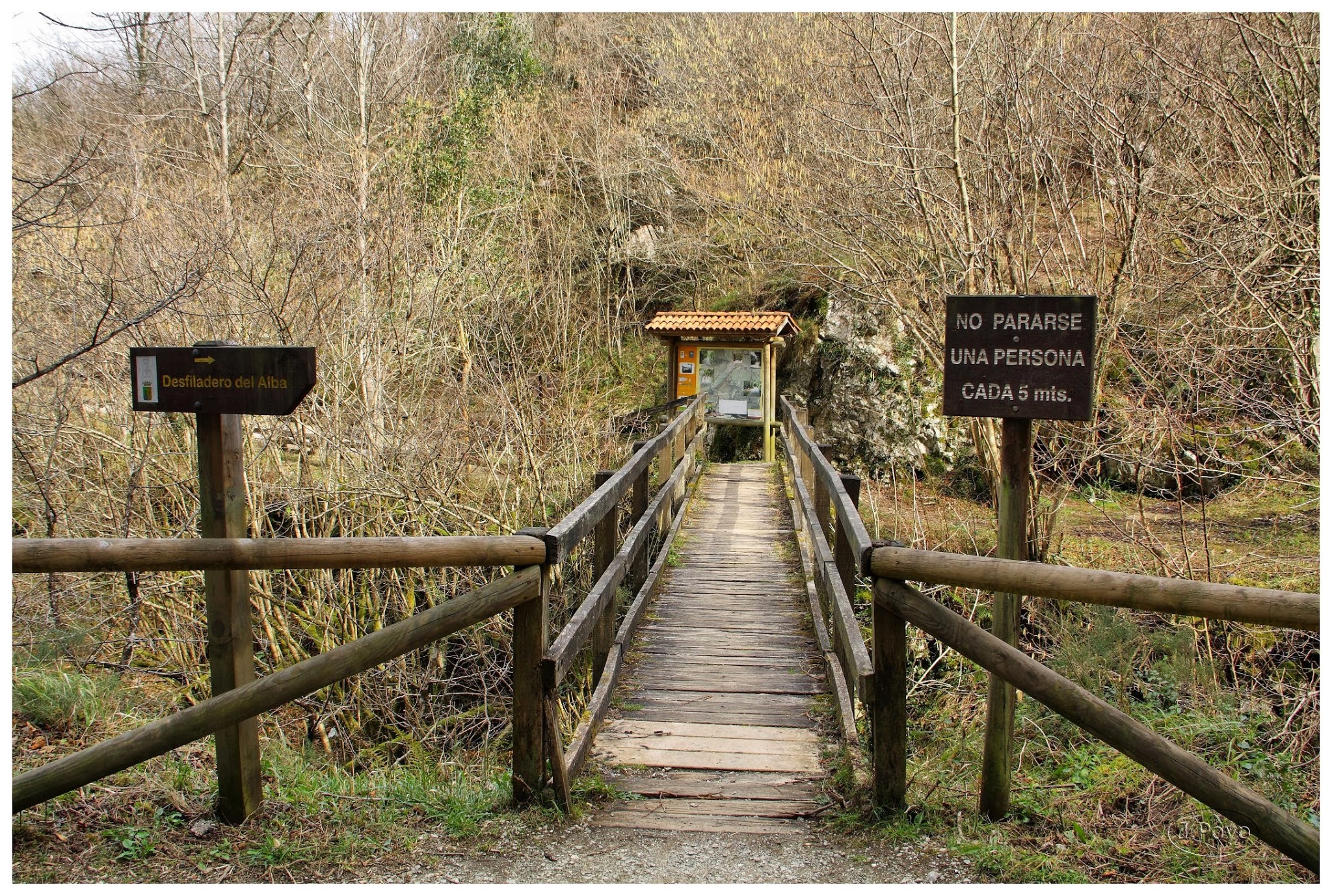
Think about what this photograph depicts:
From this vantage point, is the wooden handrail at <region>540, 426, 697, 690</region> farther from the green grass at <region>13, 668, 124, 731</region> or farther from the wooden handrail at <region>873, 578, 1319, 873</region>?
the green grass at <region>13, 668, 124, 731</region>

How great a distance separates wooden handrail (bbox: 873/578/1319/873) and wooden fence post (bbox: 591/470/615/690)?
2073 millimetres

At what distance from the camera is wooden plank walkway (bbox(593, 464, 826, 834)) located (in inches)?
139

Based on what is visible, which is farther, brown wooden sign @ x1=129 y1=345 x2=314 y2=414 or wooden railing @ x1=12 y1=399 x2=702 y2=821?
brown wooden sign @ x1=129 y1=345 x2=314 y2=414

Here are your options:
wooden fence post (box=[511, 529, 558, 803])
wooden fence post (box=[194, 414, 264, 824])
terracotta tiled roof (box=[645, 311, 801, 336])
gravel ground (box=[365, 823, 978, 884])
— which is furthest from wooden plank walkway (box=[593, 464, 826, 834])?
terracotta tiled roof (box=[645, 311, 801, 336])

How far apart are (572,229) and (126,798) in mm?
20450

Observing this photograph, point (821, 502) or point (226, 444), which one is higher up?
point (226, 444)

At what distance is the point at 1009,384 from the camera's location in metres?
3.17

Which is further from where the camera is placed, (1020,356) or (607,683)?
(607,683)

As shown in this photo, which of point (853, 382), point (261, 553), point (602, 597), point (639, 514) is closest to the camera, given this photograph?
point (261, 553)

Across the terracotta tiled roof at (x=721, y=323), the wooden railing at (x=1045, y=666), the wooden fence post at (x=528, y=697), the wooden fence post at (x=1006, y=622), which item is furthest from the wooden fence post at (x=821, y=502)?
the terracotta tiled roof at (x=721, y=323)

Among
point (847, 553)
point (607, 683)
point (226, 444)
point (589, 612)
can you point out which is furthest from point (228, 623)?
point (847, 553)

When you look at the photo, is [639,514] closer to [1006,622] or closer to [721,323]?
[1006,622]

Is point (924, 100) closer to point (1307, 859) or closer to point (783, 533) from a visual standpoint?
point (783, 533)

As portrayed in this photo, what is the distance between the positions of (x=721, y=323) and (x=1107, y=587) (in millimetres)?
13278
